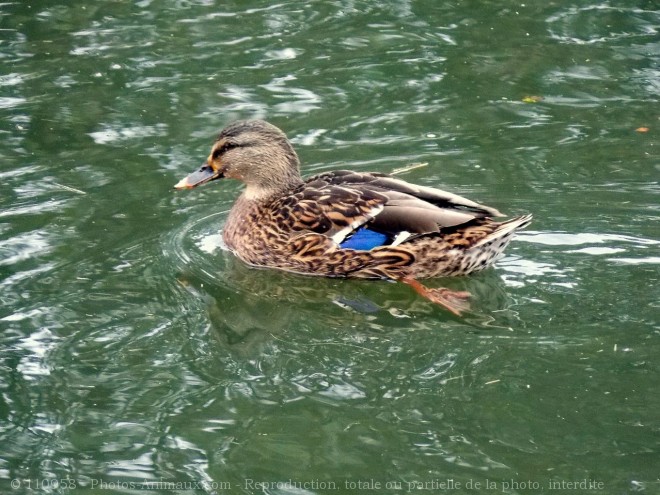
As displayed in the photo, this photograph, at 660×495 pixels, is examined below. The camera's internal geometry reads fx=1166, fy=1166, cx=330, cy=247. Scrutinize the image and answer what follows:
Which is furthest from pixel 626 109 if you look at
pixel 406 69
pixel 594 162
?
pixel 406 69

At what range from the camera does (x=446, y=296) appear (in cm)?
756

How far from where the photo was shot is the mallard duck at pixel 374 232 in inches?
307

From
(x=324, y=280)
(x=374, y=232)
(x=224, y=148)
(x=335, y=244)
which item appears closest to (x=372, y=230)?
(x=374, y=232)

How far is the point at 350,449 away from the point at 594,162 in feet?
14.7

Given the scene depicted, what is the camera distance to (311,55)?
11891mm

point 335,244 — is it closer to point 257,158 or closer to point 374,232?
point 374,232

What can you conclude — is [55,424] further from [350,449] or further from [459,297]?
[459,297]

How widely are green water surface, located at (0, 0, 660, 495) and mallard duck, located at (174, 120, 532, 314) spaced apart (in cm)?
14

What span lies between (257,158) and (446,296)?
1981 millimetres

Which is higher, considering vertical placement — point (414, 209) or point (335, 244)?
point (414, 209)

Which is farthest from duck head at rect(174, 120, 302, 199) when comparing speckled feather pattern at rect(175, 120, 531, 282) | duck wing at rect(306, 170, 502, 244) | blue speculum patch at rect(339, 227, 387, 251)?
blue speculum patch at rect(339, 227, 387, 251)

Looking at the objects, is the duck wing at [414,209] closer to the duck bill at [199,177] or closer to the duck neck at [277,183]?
the duck neck at [277,183]

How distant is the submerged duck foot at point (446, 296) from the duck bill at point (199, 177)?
6.11 ft

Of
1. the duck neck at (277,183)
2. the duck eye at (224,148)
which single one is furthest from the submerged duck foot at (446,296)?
the duck eye at (224,148)
